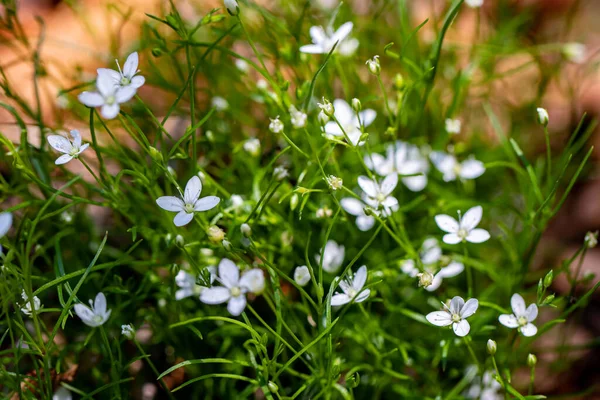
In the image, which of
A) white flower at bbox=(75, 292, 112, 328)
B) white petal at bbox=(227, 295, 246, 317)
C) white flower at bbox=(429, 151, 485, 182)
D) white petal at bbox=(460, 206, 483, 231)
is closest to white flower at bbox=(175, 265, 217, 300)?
white flower at bbox=(75, 292, 112, 328)

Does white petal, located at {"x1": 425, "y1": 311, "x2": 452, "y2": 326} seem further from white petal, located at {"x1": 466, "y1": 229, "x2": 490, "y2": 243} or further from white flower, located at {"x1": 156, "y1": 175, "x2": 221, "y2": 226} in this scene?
white flower, located at {"x1": 156, "y1": 175, "x2": 221, "y2": 226}

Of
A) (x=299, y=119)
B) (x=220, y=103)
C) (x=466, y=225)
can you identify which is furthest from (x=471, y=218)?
(x=220, y=103)

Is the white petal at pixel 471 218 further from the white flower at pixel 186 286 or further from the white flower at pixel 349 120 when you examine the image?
the white flower at pixel 186 286

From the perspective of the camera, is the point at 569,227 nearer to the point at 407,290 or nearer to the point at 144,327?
the point at 407,290

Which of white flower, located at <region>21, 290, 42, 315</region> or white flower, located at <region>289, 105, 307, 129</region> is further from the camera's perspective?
white flower, located at <region>289, 105, 307, 129</region>

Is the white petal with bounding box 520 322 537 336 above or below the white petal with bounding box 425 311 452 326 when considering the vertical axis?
below

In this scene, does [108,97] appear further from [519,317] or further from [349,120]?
[519,317]

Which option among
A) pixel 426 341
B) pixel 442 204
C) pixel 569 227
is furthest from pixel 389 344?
pixel 569 227
